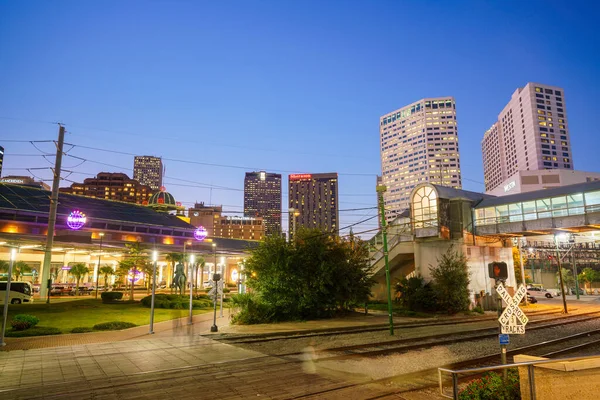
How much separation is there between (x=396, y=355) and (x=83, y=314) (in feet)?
87.5

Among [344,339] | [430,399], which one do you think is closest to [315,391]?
[430,399]

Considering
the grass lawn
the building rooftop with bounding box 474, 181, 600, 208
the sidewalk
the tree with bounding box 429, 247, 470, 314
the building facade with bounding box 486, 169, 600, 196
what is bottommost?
the sidewalk

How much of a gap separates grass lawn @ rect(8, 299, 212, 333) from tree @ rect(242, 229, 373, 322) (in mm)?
8354

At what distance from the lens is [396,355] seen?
1623cm

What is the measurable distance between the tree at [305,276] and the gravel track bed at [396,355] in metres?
7.89

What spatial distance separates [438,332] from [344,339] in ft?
20.8

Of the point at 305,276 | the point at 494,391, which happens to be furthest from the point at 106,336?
the point at 494,391

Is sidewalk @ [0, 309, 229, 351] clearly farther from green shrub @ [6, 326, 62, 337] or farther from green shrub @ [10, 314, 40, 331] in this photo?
green shrub @ [10, 314, 40, 331]

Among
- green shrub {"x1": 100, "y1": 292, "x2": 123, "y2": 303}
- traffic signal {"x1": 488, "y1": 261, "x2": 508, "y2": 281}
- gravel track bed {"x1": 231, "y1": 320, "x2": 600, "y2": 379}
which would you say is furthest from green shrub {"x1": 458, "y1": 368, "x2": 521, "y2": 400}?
green shrub {"x1": 100, "y1": 292, "x2": 123, "y2": 303}

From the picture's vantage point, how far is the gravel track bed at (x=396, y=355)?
13.6 m

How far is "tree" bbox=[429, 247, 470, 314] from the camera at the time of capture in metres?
34.7

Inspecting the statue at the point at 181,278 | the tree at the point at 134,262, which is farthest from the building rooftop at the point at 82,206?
the statue at the point at 181,278

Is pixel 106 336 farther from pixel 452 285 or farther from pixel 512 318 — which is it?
pixel 452 285

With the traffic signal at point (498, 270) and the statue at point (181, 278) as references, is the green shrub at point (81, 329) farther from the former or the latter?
the statue at point (181, 278)
